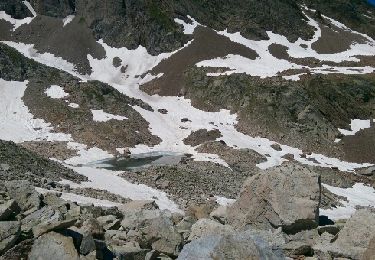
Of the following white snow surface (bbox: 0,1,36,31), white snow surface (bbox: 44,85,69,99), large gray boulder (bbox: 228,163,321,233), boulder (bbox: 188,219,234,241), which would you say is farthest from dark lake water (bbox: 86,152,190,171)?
white snow surface (bbox: 0,1,36,31)

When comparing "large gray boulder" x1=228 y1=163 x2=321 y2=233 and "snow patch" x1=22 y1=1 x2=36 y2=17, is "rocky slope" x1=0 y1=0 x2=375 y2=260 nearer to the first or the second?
"large gray boulder" x1=228 y1=163 x2=321 y2=233

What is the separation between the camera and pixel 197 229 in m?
16.0

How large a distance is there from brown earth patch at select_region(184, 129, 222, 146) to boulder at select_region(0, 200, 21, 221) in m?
47.0

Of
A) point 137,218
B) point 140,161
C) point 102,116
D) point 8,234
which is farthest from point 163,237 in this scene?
point 102,116

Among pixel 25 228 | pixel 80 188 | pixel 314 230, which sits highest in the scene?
pixel 25 228

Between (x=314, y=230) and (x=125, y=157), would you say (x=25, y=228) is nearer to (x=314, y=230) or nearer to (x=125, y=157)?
(x=314, y=230)

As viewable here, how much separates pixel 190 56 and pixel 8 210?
88744 millimetres

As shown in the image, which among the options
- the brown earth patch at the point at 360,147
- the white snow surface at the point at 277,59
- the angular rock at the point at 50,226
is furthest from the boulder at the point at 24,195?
the white snow surface at the point at 277,59

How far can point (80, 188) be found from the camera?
3144 centimetres

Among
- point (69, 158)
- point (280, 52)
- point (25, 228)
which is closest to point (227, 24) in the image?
point (280, 52)

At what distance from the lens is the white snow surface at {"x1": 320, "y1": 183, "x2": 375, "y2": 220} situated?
4144 cm

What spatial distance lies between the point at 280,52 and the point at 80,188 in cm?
8416

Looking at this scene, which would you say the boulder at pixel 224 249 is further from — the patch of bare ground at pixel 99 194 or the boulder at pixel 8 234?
the patch of bare ground at pixel 99 194

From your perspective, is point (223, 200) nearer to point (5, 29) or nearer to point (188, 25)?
point (188, 25)
